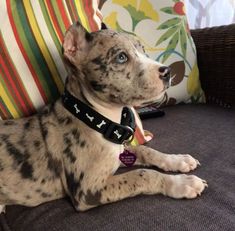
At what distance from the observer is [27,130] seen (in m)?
1.04

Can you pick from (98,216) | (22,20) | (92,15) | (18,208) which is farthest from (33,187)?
(92,15)

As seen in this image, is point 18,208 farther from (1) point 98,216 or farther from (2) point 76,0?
(2) point 76,0

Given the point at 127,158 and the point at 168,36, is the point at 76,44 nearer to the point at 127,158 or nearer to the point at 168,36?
the point at 127,158

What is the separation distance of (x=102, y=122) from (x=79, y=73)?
6.0 inches

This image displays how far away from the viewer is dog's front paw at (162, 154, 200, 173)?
3.48ft

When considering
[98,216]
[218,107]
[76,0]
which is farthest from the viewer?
[218,107]

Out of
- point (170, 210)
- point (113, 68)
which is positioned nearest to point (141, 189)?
point (170, 210)

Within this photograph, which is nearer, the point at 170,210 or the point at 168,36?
the point at 170,210

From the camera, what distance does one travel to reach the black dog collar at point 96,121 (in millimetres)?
1000

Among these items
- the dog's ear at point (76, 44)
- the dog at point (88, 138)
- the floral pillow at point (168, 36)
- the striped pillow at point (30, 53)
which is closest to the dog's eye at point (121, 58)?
the dog at point (88, 138)

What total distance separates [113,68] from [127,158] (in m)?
0.29

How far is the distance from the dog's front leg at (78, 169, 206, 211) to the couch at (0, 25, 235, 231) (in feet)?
0.05

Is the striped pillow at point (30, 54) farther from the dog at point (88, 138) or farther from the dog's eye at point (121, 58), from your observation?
the dog's eye at point (121, 58)

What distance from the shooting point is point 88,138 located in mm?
989
